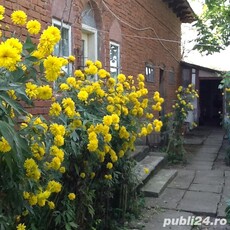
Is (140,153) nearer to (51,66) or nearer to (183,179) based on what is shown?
(183,179)

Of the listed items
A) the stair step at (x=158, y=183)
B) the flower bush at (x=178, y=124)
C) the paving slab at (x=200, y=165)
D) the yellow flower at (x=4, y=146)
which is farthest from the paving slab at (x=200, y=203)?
the yellow flower at (x=4, y=146)

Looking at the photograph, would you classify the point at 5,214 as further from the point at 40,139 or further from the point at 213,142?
the point at 213,142

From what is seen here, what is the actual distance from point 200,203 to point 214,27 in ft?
35.1

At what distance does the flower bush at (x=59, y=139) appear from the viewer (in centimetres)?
195

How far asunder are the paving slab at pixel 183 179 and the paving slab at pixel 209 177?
0.12 metres

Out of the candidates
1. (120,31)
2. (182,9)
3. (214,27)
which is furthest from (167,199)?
(214,27)

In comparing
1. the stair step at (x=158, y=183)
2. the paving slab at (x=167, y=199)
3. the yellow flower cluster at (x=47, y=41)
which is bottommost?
the paving slab at (x=167, y=199)

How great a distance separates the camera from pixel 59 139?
7.95 ft

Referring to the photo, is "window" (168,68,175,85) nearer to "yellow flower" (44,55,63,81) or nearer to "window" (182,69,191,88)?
"window" (182,69,191,88)

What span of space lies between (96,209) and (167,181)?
115 inches

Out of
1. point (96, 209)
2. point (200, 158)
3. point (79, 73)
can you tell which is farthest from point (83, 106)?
point (200, 158)

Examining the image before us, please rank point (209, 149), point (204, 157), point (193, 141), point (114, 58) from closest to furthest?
point (114, 58)
point (204, 157)
point (209, 149)
point (193, 141)

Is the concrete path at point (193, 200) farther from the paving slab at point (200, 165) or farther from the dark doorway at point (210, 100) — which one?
the dark doorway at point (210, 100)

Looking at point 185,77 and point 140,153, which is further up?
point 185,77
